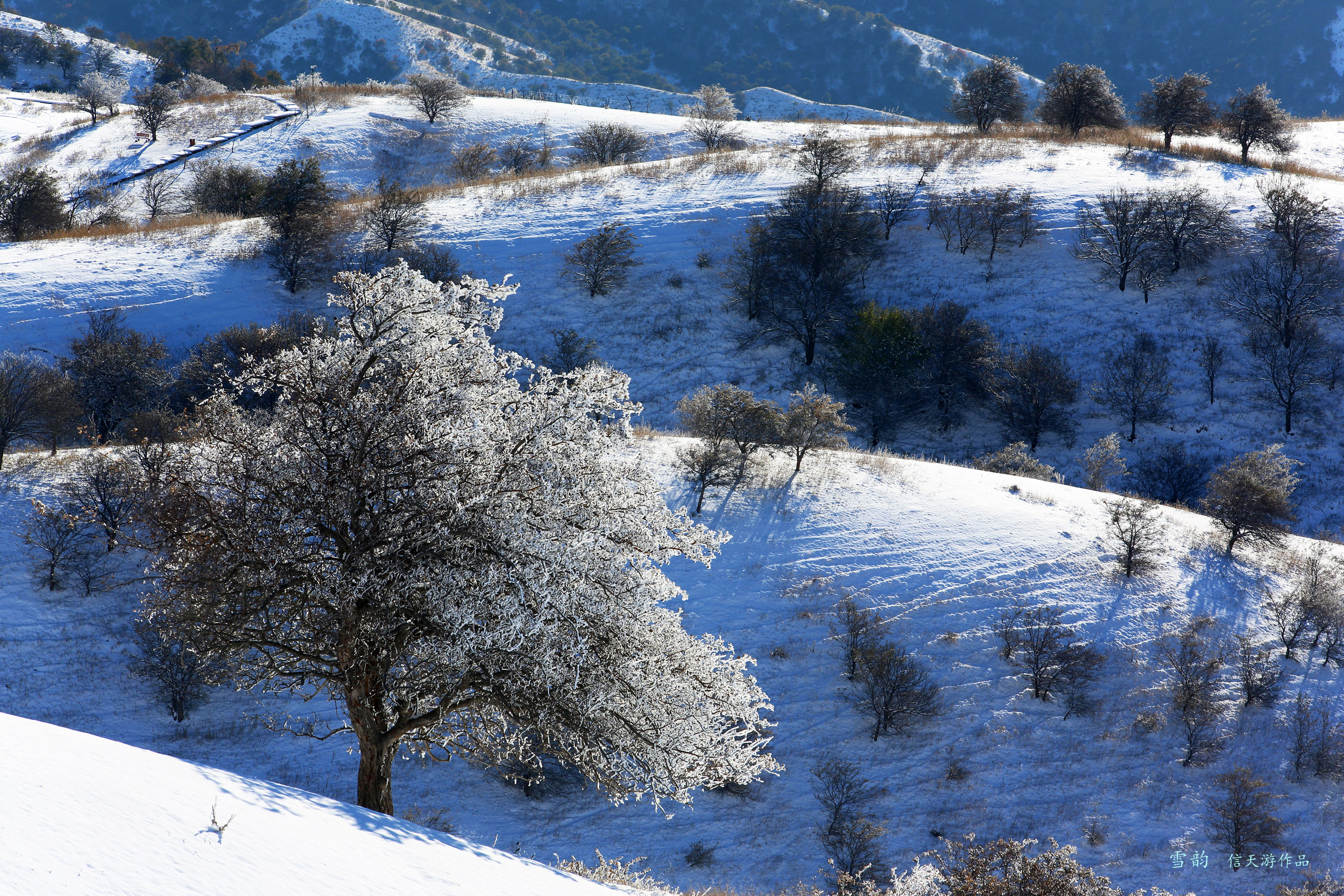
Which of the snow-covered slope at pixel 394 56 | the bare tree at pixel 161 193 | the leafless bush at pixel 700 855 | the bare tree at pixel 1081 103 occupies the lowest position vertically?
the leafless bush at pixel 700 855

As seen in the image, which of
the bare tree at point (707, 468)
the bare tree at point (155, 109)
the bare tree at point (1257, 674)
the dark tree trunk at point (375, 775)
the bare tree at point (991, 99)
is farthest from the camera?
the bare tree at point (991, 99)

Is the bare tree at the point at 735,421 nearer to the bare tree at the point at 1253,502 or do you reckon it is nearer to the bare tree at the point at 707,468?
the bare tree at the point at 707,468

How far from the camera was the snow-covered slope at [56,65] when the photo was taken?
77.9m

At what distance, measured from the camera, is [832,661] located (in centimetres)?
1639

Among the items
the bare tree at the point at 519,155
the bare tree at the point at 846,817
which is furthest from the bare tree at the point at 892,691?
the bare tree at the point at 519,155

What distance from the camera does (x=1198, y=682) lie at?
51.3ft

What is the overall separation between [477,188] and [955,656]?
3896 cm

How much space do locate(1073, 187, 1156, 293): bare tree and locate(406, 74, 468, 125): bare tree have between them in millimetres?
45608

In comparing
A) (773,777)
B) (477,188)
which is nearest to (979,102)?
(477,188)

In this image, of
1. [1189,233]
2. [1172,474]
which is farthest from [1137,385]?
[1189,233]

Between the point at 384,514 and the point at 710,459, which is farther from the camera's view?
the point at 710,459

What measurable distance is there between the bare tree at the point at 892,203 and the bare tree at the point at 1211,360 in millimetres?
15066

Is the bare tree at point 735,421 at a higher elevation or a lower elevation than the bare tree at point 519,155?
lower

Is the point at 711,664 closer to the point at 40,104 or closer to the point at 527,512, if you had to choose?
the point at 527,512
